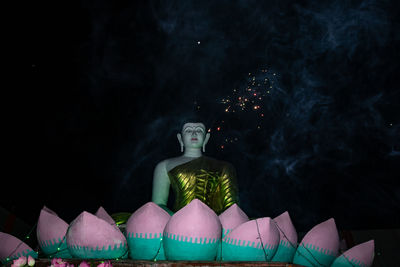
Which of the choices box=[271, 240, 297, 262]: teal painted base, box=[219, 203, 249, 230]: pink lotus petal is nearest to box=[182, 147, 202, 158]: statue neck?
box=[219, 203, 249, 230]: pink lotus petal

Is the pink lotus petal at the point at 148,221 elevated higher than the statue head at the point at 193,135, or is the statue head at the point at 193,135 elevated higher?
the statue head at the point at 193,135

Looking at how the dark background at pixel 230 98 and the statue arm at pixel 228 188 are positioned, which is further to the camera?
the dark background at pixel 230 98

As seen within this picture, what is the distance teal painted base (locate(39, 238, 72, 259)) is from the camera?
179 centimetres

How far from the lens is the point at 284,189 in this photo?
4.27 m

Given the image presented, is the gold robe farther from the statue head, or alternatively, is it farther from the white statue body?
the statue head

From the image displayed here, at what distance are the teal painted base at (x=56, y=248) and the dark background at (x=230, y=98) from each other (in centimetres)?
227

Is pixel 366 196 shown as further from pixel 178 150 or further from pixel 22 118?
pixel 22 118

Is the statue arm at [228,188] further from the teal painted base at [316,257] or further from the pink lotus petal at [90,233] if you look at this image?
the pink lotus petal at [90,233]

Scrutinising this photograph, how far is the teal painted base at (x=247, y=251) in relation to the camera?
1617mm

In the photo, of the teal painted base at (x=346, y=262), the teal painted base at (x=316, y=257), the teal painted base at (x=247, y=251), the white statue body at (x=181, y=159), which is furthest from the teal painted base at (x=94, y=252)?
the white statue body at (x=181, y=159)

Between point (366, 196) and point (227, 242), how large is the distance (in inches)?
108

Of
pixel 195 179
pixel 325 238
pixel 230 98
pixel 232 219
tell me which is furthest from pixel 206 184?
pixel 230 98

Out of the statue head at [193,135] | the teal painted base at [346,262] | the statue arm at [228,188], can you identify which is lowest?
the teal painted base at [346,262]

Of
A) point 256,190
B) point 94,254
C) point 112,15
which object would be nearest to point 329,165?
point 256,190
